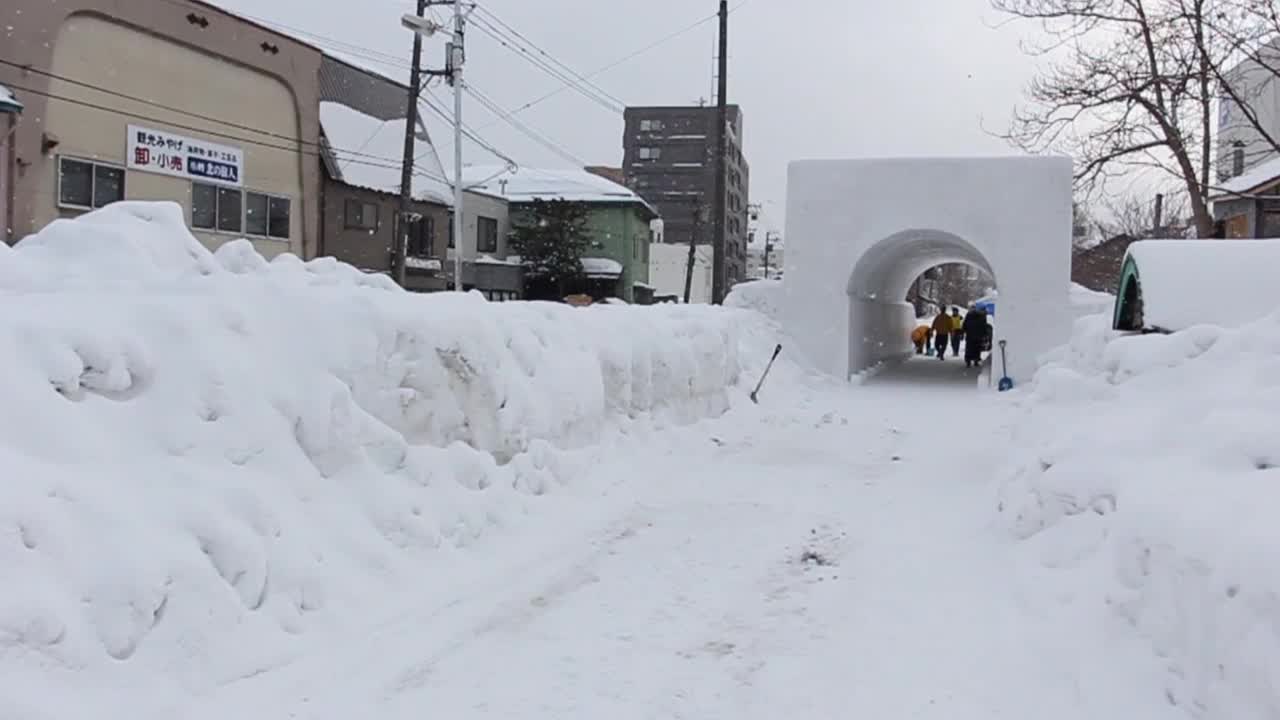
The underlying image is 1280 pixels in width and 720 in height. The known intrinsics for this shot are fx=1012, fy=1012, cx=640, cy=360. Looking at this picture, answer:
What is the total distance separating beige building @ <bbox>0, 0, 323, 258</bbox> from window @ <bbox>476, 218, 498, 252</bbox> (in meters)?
12.6

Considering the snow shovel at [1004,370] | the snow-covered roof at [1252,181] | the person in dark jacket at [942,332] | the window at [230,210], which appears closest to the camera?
the snow shovel at [1004,370]

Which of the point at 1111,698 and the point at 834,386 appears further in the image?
the point at 834,386

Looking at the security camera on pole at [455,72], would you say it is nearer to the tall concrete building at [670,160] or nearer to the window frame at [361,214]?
the window frame at [361,214]

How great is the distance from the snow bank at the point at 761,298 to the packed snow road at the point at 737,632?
37.5ft

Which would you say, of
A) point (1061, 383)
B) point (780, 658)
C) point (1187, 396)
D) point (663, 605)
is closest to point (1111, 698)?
point (780, 658)

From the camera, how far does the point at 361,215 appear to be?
29875 millimetres

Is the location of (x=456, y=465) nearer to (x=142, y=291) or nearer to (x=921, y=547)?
(x=142, y=291)

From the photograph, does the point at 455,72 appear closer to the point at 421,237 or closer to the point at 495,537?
the point at 421,237

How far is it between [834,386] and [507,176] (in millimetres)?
33589

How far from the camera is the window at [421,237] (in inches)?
1315

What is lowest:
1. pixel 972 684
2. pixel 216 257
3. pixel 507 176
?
pixel 972 684

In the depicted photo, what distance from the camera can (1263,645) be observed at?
3.24m

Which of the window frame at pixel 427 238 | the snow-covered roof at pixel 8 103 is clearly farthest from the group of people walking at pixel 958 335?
the snow-covered roof at pixel 8 103

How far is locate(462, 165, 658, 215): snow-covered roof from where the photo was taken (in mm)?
45188
